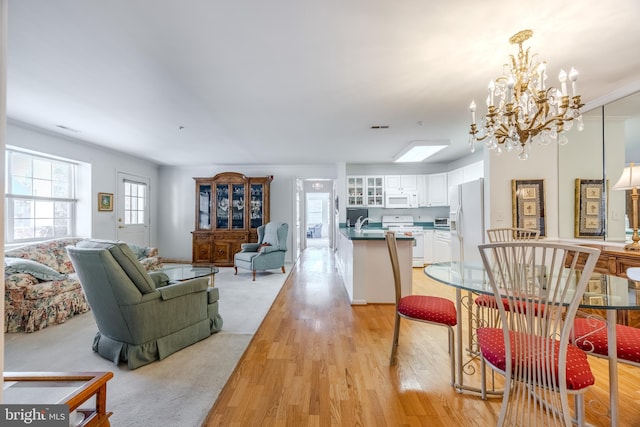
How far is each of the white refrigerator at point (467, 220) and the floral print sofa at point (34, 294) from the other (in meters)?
4.84

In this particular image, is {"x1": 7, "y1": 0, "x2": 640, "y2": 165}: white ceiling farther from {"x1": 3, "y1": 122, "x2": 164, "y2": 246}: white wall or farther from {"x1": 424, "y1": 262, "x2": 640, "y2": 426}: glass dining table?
{"x1": 424, "y1": 262, "x2": 640, "y2": 426}: glass dining table

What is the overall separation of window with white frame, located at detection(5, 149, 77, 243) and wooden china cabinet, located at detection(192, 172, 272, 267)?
2.14 metres

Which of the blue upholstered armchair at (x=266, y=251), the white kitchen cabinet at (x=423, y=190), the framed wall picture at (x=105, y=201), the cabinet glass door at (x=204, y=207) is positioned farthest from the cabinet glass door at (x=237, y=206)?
the white kitchen cabinet at (x=423, y=190)

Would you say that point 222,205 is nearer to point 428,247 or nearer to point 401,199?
point 401,199

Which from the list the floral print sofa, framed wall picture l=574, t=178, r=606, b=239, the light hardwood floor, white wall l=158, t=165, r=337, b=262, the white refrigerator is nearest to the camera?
the light hardwood floor

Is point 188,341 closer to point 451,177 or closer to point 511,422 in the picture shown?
point 511,422

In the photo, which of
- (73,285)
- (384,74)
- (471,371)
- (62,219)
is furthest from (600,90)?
(62,219)

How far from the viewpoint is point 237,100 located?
2852 mm

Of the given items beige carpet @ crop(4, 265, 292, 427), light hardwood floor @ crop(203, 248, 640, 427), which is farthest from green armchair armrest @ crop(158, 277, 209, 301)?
light hardwood floor @ crop(203, 248, 640, 427)

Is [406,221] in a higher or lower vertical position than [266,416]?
higher

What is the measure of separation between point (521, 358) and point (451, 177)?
515 cm

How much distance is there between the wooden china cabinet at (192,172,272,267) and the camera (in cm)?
607

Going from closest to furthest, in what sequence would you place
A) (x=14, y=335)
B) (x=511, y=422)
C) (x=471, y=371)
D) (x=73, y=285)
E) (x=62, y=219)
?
(x=511, y=422) → (x=471, y=371) → (x=14, y=335) → (x=73, y=285) → (x=62, y=219)

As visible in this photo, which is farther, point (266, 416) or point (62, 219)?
point (62, 219)
